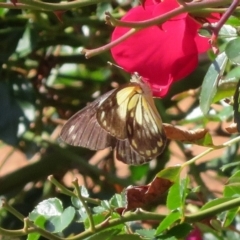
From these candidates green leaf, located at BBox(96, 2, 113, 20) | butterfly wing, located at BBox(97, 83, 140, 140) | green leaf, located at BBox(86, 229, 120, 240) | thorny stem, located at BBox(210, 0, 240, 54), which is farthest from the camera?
green leaf, located at BBox(96, 2, 113, 20)

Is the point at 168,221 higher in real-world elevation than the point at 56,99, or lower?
higher

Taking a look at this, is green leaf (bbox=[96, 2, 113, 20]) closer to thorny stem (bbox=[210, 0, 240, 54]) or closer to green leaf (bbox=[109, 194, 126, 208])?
green leaf (bbox=[109, 194, 126, 208])

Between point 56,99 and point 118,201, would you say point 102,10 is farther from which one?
point 118,201

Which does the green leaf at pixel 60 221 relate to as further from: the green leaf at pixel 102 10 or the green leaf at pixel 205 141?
the green leaf at pixel 102 10

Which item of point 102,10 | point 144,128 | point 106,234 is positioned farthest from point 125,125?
point 102,10

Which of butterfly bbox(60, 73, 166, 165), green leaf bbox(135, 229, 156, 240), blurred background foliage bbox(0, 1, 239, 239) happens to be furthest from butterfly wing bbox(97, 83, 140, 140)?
blurred background foliage bbox(0, 1, 239, 239)

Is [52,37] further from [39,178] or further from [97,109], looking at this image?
[97,109]
